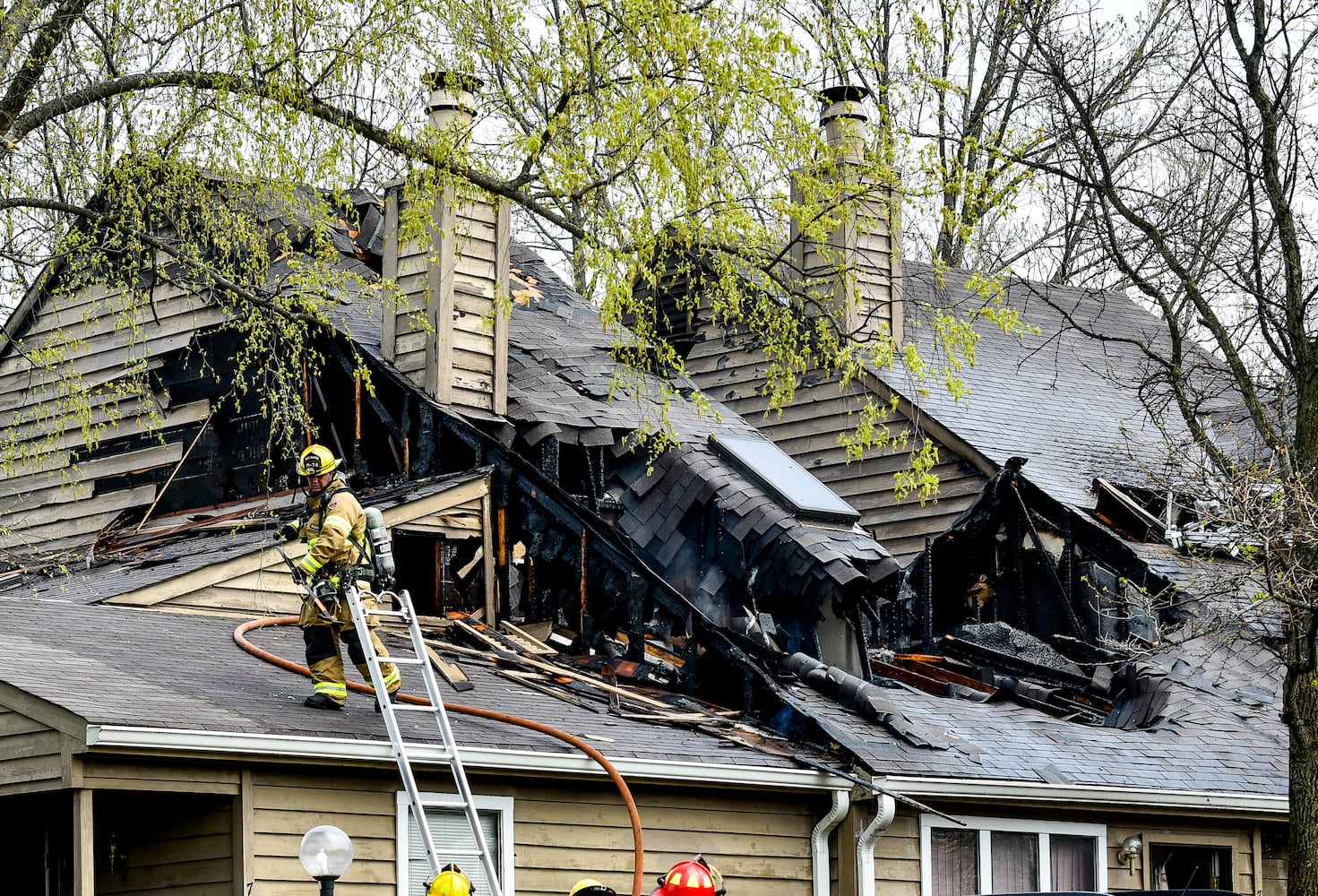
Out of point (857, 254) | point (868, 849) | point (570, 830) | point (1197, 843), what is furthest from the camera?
point (857, 254)

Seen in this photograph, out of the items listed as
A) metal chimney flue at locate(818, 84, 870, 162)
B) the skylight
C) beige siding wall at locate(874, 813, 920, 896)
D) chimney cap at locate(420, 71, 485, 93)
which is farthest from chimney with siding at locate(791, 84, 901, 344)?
beige siding wall at locate(874, 813, 920, 896)

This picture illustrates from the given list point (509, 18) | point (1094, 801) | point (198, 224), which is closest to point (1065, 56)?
point (509, 18)

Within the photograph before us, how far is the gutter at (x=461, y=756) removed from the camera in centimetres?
1012

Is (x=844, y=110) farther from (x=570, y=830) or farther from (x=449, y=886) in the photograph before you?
(x=449, y=886)

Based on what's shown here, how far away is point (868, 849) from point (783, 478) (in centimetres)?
569

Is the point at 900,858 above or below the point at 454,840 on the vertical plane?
below

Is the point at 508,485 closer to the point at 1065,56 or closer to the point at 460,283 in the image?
the point at 460,283

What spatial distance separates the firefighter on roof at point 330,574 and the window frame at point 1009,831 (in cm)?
441

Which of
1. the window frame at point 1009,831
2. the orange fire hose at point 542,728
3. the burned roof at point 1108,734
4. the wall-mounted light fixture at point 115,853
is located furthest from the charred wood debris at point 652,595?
the wall-mounted light fixture at point 115,853

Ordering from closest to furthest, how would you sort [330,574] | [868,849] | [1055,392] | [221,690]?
[221,690] → [330,574] → [868,849] → [1055,392]

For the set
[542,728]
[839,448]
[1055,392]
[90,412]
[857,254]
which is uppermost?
[857,254]

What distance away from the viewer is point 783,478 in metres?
18.5

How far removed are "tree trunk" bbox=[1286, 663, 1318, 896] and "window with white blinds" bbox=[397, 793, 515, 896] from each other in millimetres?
5848

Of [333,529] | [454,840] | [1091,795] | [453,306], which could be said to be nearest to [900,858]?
[1091,795]
